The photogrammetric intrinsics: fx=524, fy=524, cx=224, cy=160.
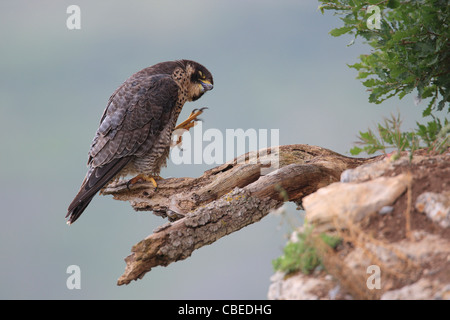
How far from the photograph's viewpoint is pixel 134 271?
5430 millimetres

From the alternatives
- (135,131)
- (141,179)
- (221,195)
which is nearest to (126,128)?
(135,131)

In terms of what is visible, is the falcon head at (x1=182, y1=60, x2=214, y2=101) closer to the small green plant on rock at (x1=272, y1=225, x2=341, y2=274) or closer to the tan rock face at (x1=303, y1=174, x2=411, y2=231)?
the tan rock face at (x1=303, y1=174, x2=411, y2=231)

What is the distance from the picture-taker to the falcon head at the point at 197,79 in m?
7.98

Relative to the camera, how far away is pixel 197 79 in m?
8.04

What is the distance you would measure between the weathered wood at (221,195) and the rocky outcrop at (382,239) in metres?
1.81

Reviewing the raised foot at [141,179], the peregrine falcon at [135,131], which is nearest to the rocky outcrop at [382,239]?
the peregrine falcon at [135,131]

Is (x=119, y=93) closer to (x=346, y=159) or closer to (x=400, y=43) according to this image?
(x=346, y=159)

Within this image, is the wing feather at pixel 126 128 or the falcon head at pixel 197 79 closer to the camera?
the wing feather at pixel 126 128

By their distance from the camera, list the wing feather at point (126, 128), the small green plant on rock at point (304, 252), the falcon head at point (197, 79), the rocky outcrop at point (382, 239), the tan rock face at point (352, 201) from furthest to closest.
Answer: the falcon head at point (197, 79), the wing feather at point (126, 128), the tan rock face at point (352, 201), the small green plant on rock at point (304, 252), the rocky outcrop at point (382, 239)

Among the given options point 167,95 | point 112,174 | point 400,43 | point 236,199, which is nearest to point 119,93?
point 167,95

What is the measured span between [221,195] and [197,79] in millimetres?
2011

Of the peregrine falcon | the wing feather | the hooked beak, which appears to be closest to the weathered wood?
the peregrine falcon

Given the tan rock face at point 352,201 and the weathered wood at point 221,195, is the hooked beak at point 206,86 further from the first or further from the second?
the tan rock face at point 352,201

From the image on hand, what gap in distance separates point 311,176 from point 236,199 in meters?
1.10
